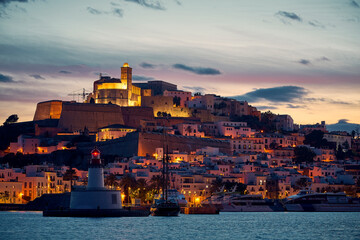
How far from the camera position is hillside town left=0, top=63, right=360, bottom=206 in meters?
99.8

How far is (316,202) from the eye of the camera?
98.9 metres

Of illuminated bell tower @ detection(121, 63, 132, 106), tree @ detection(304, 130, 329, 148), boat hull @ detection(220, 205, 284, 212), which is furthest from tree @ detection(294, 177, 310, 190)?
illuminated bell tower @ detection(121, 63, 132, 106)

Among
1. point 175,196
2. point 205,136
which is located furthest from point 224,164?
point 175,196

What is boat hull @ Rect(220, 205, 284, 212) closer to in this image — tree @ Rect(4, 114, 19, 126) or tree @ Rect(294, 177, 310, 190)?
tree @ Rect(294, 177, 310, 190)

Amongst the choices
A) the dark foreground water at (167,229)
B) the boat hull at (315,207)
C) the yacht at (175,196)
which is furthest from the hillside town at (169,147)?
the dark foreground water at (167,229)

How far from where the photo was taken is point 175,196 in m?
83.3

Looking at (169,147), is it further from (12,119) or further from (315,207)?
(12,119)

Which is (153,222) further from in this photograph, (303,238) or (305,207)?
(305,207)

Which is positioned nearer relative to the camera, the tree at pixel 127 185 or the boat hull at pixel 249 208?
the tree at pixel 127 185

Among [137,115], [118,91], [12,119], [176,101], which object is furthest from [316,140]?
[12,119]

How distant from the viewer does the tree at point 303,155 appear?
13125 centimetres

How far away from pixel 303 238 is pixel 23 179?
46105mm

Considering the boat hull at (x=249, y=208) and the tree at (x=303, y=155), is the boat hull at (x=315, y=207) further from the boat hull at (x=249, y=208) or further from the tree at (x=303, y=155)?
the tree at (x=303, y=155)

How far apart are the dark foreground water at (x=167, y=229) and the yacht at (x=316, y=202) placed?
68.7 feet
